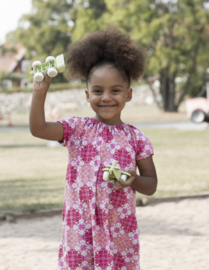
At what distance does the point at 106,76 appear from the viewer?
2.30 meters

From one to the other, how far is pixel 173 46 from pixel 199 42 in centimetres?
179

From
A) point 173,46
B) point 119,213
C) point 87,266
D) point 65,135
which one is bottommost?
point 87,266

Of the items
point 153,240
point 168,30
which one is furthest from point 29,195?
point 168,30

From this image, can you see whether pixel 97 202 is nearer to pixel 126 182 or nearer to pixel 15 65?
pixel 126 182

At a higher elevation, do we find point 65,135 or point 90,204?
point 65,135

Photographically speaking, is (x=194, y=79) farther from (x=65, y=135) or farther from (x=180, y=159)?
(x=65, y=135)

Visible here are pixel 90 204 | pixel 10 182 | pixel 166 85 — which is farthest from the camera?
pixel 166 85

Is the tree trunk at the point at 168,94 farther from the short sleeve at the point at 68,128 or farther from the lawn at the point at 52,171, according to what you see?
the short sleeve at the point at 68,128

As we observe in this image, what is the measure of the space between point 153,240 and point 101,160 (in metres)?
2.31

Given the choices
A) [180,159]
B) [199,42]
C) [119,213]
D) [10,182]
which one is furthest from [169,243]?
[199,42]

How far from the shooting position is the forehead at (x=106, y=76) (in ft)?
A: 7.52

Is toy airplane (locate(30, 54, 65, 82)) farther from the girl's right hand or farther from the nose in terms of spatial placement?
the nose

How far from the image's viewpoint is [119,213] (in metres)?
2.29

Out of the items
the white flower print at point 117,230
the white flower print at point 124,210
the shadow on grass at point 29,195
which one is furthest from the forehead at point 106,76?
the shadow on grass at point 29,195
